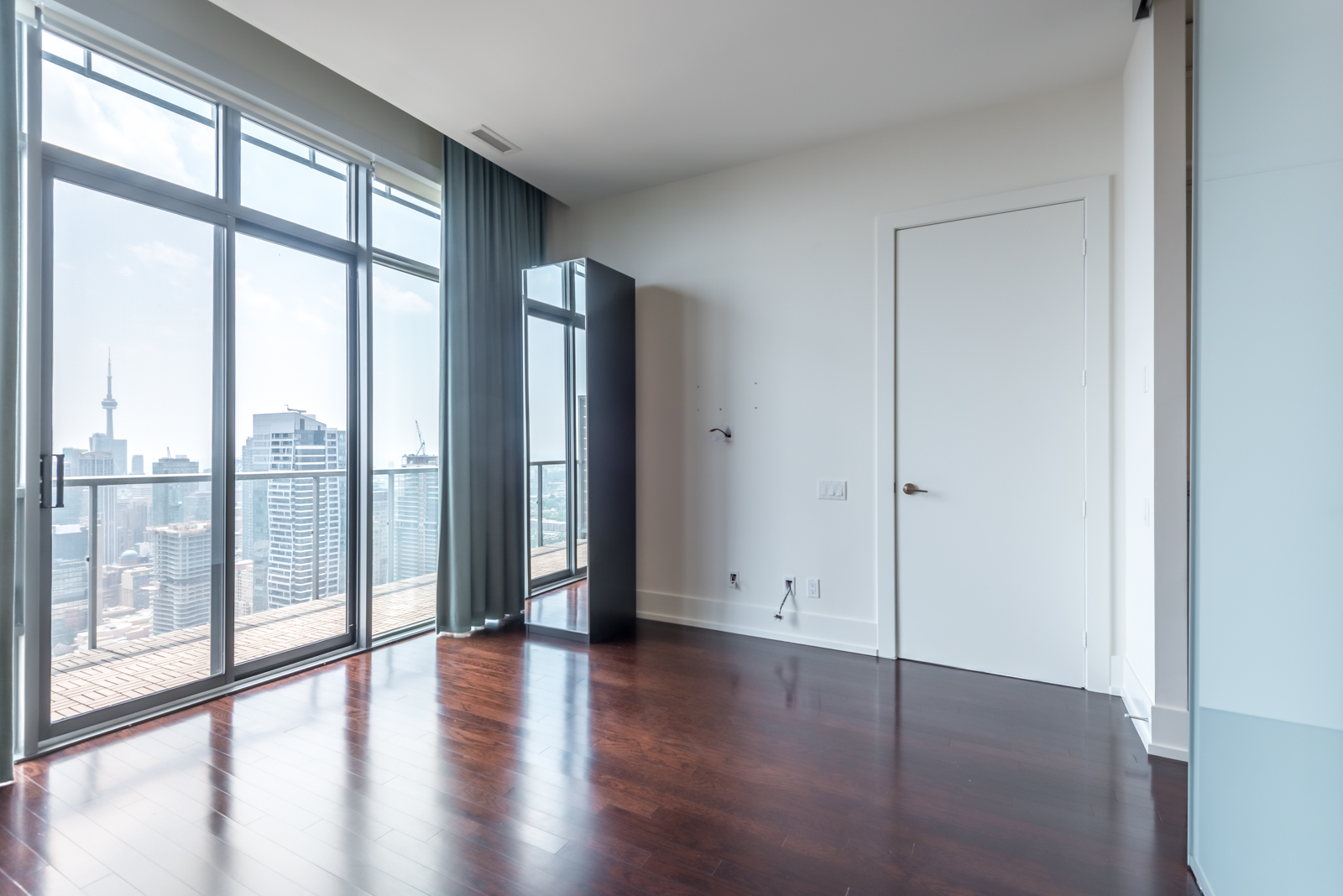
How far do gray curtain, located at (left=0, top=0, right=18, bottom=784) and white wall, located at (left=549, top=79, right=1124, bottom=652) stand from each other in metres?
2.83

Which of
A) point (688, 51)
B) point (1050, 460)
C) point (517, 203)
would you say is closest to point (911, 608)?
point (1050, 460)

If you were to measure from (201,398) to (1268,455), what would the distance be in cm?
371

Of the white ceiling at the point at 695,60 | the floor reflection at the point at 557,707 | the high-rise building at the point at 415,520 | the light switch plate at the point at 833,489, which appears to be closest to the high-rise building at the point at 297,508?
the high-rise building at the point at 415,520

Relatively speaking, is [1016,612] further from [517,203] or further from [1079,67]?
[517,203]

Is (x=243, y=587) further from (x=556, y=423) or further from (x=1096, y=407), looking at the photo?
(x=1096, y=407)

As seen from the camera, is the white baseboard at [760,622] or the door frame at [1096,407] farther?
the white baseboard at [760,622]

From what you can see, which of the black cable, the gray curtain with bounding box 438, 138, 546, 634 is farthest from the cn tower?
the black cable

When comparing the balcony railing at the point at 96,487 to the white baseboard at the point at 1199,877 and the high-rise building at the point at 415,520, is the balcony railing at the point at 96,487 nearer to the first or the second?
the high-rise building at the point at 415,520

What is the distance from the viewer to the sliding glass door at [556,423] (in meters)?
3.76

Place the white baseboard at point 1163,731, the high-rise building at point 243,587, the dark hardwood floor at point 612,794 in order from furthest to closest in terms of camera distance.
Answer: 1. the high-rise building at point 243,587
2. the white baseboard at point 1163,731
3. the dark hardwood floor at point 612,794

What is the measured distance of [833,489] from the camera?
11.6 feet

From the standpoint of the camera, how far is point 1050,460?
2.97 metres

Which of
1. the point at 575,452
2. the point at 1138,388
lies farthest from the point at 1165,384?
the point at 575,452

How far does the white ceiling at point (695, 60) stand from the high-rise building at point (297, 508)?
69.2 inches
